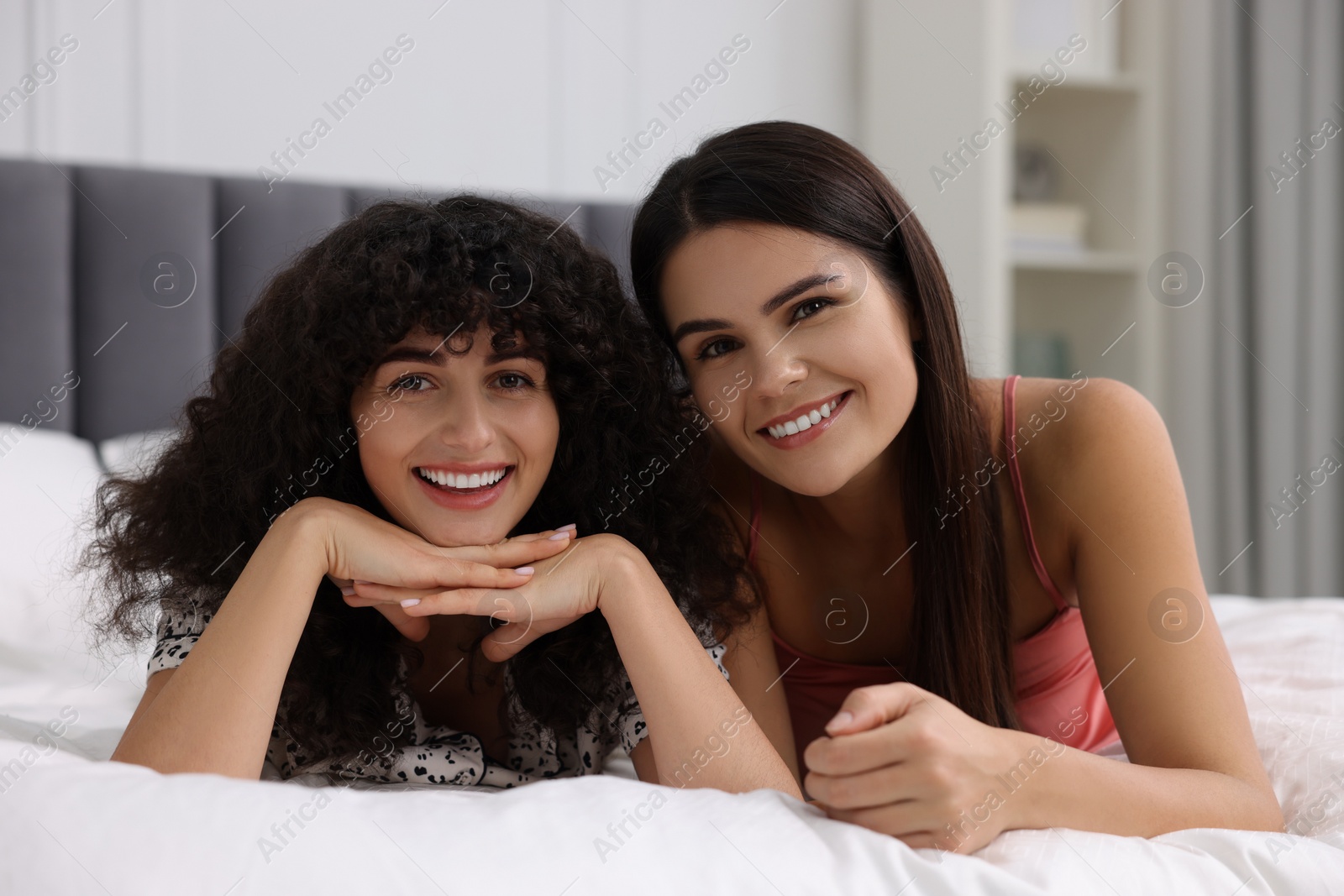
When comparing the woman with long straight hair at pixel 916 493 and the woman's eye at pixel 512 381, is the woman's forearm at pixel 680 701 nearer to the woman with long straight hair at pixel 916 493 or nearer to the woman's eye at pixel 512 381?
the woman with long straight hair at pixel 916 493

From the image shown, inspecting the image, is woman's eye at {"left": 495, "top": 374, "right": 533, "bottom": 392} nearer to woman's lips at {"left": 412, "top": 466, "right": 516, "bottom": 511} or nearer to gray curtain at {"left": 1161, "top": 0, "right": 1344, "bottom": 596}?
woman's lips at {"left": 412, "top": 466, "right": 516, "bottom": 511}

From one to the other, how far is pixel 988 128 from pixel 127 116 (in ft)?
6.64

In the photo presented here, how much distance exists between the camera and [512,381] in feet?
3.78

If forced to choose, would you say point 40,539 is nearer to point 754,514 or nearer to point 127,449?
point 127,449

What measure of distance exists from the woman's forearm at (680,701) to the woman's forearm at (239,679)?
0.31 meters

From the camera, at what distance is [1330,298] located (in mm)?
2799

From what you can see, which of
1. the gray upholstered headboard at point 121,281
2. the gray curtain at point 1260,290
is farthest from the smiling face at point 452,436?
the gray curtain at point 1260,290

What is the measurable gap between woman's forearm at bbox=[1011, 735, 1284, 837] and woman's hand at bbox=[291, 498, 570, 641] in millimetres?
518

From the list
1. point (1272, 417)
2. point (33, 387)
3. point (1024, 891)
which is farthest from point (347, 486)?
point (1272, 417)

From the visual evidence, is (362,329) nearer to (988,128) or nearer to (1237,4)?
(988,128)

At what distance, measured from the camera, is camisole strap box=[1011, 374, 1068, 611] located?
1364 mm

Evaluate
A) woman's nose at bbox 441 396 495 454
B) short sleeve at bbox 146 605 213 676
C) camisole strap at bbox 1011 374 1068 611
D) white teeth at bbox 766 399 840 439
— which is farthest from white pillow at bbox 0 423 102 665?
camisole strap at bbox 1011 374 1068 611

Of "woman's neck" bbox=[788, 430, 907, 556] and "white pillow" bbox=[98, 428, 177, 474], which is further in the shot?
"white pillow" bbox=[98, 428, 177, 474]

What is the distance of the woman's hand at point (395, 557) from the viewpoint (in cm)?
106
